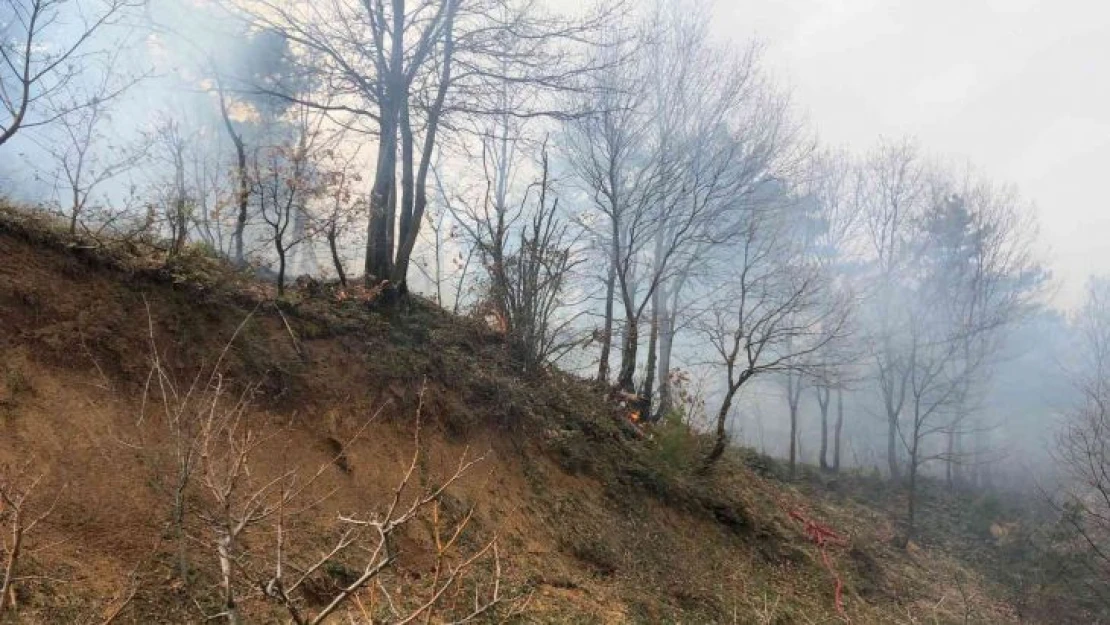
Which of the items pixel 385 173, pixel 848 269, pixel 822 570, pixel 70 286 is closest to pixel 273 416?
pixel 70 286

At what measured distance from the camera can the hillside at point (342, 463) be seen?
4449mm

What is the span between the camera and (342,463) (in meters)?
6.32

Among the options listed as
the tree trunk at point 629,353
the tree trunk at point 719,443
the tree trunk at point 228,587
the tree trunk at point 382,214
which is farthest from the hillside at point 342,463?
the tree trunk at point 629,353

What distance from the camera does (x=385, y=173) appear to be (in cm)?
919

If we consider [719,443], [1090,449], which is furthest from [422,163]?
[1090,449]

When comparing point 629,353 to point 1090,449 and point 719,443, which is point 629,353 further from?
point 1090,449

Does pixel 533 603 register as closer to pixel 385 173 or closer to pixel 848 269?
pixel 385 173

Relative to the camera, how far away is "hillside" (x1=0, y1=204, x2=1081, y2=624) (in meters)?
4.45

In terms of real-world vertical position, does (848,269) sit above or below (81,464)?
above

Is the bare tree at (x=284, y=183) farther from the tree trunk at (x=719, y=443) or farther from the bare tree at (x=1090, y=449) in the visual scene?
the bare tree at (x=1090, y=449)

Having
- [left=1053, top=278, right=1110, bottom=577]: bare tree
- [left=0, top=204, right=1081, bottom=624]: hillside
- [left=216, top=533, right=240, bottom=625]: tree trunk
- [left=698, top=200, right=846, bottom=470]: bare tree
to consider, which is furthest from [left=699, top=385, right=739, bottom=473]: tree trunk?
[left=216, top=533, right=240, bottom=625]: tree trunk

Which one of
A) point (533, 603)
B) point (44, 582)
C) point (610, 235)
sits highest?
point (610, 235)

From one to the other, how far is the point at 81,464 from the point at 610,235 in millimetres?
11063

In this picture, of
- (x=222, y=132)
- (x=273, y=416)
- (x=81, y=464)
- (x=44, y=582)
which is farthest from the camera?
(x=222, y=132)
